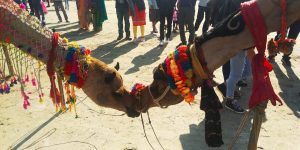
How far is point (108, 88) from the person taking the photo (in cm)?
253

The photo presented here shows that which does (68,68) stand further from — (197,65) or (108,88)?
(197,65)

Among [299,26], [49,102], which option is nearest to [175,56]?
[49,102]

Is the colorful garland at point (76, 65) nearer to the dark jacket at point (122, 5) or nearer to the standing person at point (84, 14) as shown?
the dark jacket at point (122, 5)

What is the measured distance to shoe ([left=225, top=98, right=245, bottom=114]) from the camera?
4.82 metres

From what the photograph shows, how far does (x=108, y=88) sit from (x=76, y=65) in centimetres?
32

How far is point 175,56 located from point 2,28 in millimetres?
1368

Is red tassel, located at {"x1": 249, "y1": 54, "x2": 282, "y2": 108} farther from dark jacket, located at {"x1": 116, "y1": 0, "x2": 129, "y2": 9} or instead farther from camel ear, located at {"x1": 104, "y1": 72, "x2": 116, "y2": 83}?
dark jacket, located at {"x1": 116, "y1": 0, "x2": 129, "y2": 9}

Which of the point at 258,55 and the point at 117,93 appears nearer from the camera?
the point at 258,55

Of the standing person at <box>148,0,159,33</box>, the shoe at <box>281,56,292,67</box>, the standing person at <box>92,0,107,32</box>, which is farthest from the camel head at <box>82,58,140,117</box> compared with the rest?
the standing person at <box>92,0,107,32</box>

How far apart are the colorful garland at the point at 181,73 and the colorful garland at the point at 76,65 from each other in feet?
2.44

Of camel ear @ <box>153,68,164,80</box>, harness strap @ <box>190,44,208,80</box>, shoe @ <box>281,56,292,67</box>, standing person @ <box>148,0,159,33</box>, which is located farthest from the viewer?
standing person @ <box>148,0,159,33</box>

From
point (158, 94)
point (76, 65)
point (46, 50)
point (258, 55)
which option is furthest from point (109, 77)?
point (258, 55)

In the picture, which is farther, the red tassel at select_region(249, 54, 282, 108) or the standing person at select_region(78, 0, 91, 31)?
the standing person at select_region(78, 0, 91, 31)

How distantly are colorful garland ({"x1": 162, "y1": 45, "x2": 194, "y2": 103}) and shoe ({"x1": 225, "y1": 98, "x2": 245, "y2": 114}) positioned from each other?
9.46 ft
